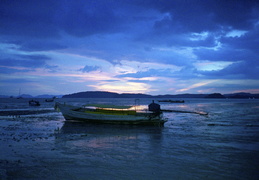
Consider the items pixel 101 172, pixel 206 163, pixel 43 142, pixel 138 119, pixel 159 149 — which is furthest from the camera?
pixel 138 119

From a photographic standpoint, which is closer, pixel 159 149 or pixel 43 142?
pixel 159 149

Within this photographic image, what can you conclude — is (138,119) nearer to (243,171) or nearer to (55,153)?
(55,153)

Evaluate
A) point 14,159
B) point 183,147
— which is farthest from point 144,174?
point 14,159

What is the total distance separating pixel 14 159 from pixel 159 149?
9942 millimetres

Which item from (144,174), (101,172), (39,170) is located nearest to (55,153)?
(39,170)

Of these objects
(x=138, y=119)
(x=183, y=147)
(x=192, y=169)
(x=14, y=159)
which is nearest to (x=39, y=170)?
(x=14, y=159)

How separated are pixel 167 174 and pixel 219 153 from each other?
19.7 ft

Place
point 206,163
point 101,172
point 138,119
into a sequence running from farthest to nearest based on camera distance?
point 138,119, point 206,163, point 101,172

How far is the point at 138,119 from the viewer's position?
31719mm

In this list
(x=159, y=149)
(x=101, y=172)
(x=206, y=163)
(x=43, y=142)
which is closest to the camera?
(x=101, y=172)

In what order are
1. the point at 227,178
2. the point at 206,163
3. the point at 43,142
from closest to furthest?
the point at 227,178
the point at 206,163
the point at 43,142

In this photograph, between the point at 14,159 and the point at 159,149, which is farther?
the point at 159,149

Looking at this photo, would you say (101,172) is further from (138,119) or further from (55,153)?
(138,119)

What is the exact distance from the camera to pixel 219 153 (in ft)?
47.8
